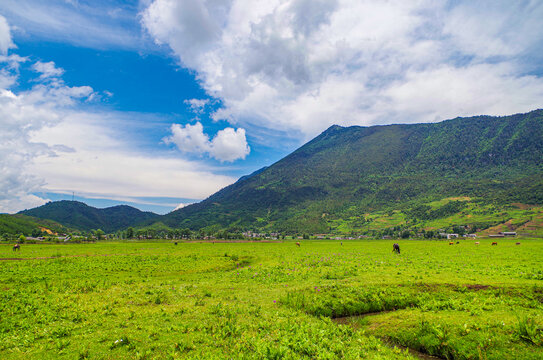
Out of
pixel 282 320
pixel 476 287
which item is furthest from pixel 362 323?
pixel 476 287

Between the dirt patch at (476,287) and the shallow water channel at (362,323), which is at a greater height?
the dirt patch at (476,287)

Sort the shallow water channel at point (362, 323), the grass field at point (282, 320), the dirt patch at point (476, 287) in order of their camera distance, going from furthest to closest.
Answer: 1. the dirt patch at point (476, 287)
2. the shallow water channel at point (362, 323)
3. the grass field at point (282, 320)

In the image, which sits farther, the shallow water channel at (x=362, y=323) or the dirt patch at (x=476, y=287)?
the dirt patch at (x=476, y=287)

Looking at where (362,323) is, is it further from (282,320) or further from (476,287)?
(476,287)

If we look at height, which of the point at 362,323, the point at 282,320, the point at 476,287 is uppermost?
the point at 476,287

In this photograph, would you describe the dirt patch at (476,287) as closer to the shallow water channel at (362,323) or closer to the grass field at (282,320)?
the grass field at (282,320)

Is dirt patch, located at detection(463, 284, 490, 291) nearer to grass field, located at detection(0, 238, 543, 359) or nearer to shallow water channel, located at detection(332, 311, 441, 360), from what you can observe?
grass field, located at detection(0, 238, 543, 359)

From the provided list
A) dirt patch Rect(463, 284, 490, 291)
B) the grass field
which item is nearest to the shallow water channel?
the grass field

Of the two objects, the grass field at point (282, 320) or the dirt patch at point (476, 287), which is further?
the dirt patch at point (476, 287)

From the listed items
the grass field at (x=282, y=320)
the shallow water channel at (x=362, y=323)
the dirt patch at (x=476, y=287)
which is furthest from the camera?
the dirt patch at (x=476, y=287)

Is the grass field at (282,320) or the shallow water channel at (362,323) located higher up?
the grass field at (282,320)

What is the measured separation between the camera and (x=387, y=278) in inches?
854

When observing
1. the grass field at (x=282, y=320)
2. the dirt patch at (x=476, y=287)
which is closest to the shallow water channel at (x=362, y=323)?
the grass field at (x=282, y=320)

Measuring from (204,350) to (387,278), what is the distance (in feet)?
57.7
